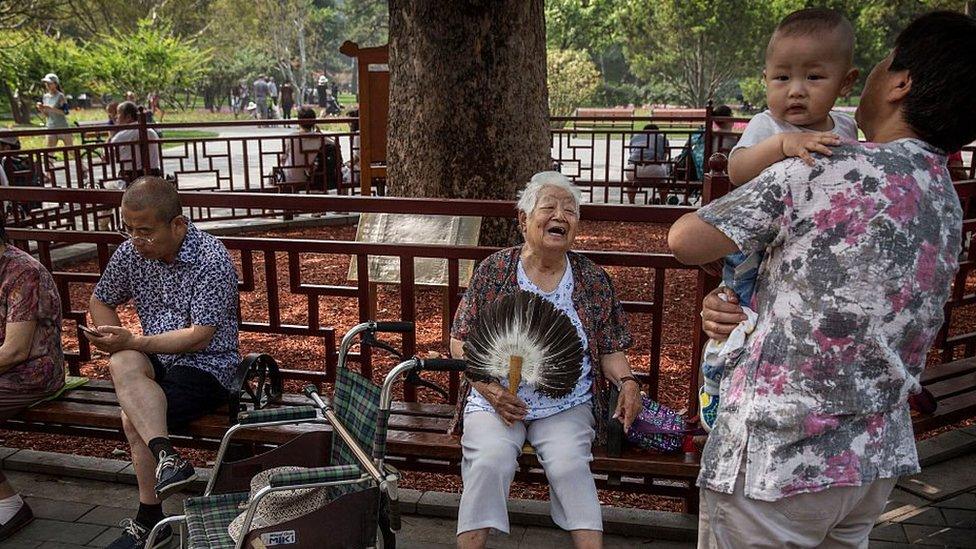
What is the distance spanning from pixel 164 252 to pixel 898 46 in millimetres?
2846

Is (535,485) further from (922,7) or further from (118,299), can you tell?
(922,7)

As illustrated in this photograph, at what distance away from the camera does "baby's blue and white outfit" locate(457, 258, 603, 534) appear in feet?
9.46

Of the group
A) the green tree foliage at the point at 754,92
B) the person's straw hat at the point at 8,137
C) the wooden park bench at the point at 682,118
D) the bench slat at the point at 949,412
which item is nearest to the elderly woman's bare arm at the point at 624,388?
the bench slat at the point at 949,412

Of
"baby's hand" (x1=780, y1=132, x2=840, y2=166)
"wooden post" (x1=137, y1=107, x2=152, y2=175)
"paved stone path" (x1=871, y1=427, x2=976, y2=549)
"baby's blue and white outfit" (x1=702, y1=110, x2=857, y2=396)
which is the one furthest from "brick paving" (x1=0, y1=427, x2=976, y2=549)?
"wooden post" (x1=137, y1=107, x2=152, y2=175)

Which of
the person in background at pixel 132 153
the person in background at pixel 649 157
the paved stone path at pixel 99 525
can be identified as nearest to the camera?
the paved stone path at pixel 99 525

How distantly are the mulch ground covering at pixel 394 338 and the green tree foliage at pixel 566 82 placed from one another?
2623cm

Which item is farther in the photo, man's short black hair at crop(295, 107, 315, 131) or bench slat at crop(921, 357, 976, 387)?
man's short black hair at crop(295, 107, 315, 131)

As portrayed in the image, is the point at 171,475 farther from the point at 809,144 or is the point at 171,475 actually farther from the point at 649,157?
the point at 649,157

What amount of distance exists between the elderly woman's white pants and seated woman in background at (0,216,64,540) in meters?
2.01

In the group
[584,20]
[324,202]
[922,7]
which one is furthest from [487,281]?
[584,20]

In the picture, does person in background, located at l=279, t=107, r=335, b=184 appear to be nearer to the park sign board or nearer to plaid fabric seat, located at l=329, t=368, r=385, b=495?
the park sign board

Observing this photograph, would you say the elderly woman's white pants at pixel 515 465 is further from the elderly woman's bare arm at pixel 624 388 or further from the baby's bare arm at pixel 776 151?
the baby's bare arm at pixel 776 151

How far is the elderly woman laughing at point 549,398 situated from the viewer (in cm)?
290

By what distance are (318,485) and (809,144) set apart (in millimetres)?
1661
